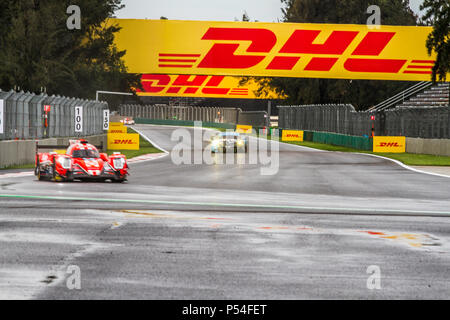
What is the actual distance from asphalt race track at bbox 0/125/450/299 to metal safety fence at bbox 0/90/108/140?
8.68 m

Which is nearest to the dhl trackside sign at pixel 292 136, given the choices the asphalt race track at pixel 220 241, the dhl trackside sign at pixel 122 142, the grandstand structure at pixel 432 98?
the grandstand structure at pixel 432 98

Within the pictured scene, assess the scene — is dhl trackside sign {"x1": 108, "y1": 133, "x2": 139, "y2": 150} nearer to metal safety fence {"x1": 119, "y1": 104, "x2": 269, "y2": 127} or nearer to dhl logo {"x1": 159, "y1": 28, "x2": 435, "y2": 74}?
dhl logo {"x1": 159, "y1": 28, "x2": 435, "y2": 74}

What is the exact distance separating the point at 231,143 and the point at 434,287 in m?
35.9

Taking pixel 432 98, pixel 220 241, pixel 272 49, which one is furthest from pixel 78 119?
pixel 432 98

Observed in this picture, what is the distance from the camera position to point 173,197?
17.4 m

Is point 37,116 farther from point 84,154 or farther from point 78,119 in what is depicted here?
point 84,154

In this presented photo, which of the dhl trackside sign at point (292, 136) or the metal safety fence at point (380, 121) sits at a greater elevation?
the metal safety fence at point (380, 121)

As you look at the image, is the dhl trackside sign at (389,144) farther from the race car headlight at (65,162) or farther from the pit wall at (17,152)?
the race car headlight at (65,162)

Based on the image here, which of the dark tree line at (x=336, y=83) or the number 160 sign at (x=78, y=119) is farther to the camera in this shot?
the dark tree line at (x=336, y=83)

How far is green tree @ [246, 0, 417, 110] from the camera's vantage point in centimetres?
8469

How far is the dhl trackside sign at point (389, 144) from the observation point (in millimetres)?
47750

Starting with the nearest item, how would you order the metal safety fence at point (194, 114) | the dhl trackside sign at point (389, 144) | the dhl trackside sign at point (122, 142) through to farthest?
the dhl trackside sign at point (122, 142), the dhl trackside sign at point (389, 144), the metal safety fence at point (194, 114)

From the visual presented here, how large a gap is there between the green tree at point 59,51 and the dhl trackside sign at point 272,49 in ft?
8.28

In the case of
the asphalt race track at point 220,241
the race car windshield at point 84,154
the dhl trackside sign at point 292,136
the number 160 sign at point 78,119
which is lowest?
the dhl trackside sign at point 292,136
